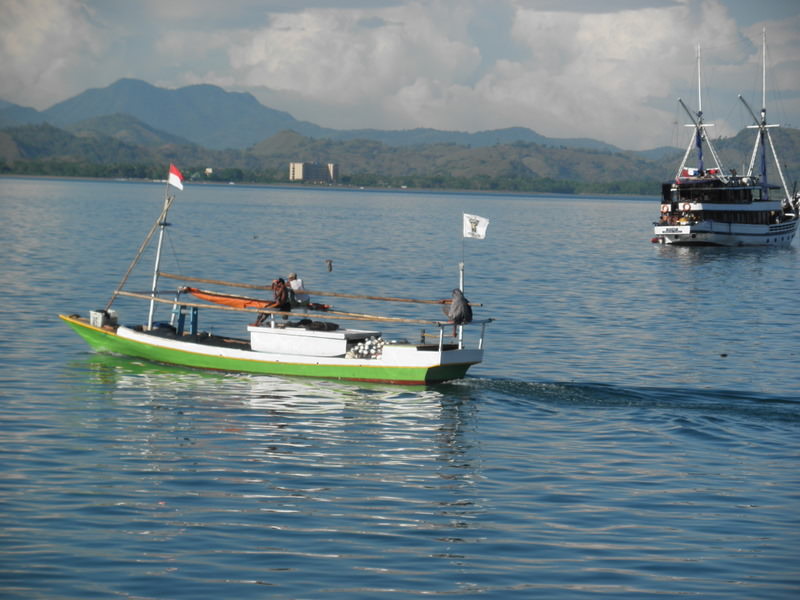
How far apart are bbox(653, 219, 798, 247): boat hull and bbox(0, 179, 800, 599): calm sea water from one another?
66479mm

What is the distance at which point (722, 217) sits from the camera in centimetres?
11800

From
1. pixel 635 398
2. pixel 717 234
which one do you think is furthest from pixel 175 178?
pixel 717 234

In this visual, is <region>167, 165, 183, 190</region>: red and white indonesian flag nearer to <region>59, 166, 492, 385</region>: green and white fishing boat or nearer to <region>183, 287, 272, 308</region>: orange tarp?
<region>59, 166, 492, 385</region>: green and white fishing boat

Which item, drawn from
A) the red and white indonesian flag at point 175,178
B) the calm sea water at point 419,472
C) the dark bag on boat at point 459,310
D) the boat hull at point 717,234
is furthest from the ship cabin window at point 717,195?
the dark bag on boat at point 459,310

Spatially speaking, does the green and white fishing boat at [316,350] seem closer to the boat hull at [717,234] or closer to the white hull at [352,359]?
the white hull at [352,359]

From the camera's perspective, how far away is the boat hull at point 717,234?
11700 cm

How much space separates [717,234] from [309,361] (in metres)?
92.6

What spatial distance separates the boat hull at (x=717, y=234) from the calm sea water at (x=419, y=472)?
66479 mm

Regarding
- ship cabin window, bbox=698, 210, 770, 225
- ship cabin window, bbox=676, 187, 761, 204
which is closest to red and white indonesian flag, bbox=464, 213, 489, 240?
ship cabin window, bbox=676, 187, 761, 204

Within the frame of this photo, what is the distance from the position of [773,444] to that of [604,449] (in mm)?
5000

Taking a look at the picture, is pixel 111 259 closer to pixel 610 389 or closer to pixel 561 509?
pixel 610 389

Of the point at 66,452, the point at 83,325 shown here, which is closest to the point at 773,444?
the point at 66,452

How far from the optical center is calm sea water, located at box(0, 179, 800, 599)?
1800 centimetres

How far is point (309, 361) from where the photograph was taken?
34.7 metres
